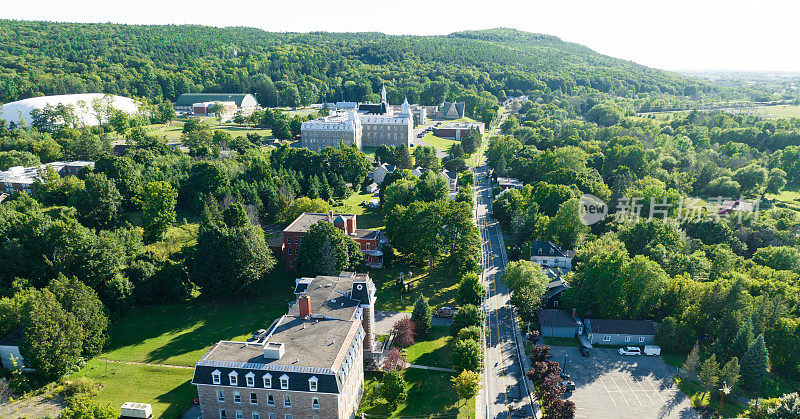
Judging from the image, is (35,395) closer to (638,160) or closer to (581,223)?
(581,223)

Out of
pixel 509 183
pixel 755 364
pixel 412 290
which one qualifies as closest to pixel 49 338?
pixel 412 290

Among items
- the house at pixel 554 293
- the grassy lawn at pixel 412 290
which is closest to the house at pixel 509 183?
the grassy lawn at pixel 412 290

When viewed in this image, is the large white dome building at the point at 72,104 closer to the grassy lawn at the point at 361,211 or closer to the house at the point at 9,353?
the grassy lawn at the point at 361,211

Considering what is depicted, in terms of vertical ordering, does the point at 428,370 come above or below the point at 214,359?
below

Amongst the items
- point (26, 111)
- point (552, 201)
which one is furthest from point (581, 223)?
point (26, 111)

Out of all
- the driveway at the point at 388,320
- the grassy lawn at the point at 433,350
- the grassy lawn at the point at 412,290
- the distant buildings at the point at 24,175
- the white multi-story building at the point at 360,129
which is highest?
the white multi-story building at the point at 360,129

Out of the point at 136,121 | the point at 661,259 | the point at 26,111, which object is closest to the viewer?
the point at 661,259

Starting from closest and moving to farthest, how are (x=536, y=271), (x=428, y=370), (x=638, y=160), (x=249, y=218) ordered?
(x=428, y=370) → (x=536, y=271) → (x=249, y=218) → (x=638, y=160)
